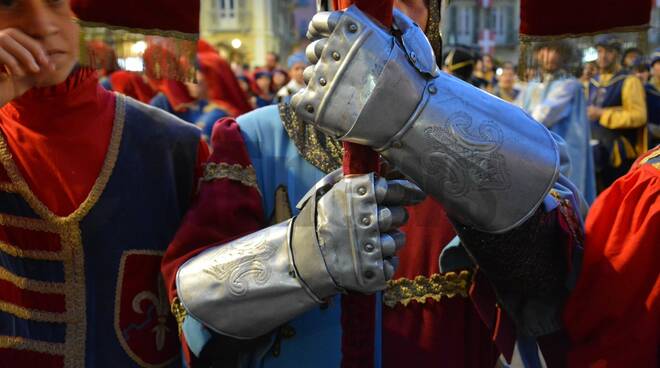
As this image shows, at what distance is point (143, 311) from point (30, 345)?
258 millimetres

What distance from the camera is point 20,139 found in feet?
6.18

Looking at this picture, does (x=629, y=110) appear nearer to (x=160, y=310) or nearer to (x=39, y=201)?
(x=160, y=310)

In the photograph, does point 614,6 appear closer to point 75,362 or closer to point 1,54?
point 1,54

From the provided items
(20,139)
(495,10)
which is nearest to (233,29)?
(495,10)

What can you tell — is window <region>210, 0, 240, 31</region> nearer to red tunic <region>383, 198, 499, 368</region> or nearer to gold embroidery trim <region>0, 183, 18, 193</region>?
gold embroidery trim <region>0, 183, 18, 193</region>

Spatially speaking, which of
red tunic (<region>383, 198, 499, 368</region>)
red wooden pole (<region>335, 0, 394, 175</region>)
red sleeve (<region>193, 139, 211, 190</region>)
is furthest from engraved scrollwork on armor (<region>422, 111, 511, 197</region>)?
red sleeve (<region>193, 139, 211, 190</region>)

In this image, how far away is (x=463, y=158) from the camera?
1.46 metres

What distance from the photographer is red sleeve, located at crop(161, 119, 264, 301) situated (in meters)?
1.77

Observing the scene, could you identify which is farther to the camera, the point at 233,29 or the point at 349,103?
the point at 233,29

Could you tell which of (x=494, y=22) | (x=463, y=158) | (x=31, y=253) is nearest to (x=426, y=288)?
(x=463, y=158)

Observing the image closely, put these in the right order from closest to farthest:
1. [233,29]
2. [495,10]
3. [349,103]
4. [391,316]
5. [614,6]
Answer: [349,103] → [614,6] → [391,316] → [233,29] → [495,10]

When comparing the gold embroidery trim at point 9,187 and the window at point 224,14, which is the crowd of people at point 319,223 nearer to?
the gold embroidery trim at point 9,187

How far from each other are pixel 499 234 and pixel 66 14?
988mm

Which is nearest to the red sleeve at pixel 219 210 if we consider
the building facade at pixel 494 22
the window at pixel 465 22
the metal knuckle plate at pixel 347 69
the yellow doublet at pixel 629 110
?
the metal knuckle plate at pixel 347 69
